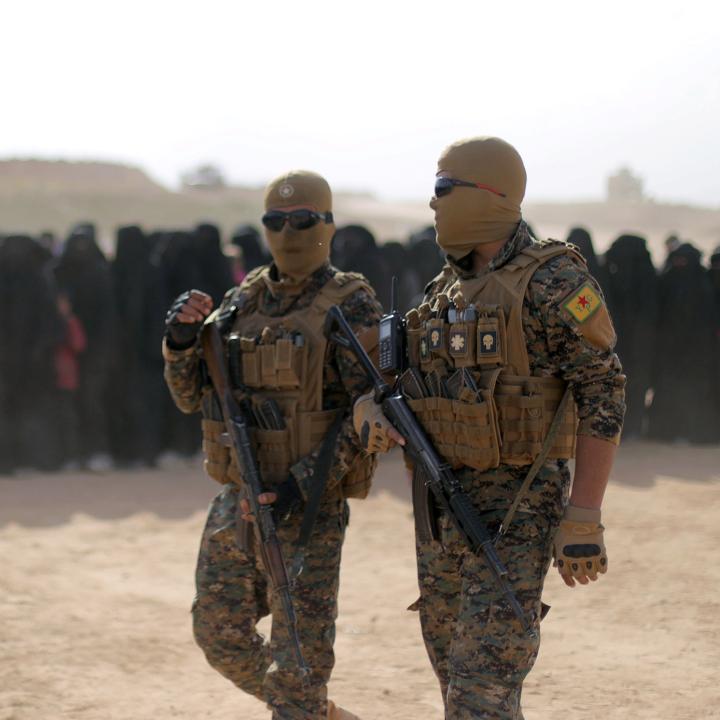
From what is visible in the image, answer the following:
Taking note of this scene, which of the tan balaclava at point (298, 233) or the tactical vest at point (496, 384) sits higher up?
the tan balaclava at point (298, 233)

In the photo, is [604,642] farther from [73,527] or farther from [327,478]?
[73,527]

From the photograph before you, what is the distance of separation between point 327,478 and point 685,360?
7.40 m

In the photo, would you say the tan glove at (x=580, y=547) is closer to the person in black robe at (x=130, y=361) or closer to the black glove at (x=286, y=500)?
the black glove at (x=286, y=500)

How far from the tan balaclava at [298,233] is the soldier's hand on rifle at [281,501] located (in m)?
0.76

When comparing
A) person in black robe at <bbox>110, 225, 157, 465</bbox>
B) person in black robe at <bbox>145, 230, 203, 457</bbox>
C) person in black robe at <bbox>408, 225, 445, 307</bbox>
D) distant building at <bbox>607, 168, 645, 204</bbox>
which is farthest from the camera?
distant building at <bbox>607, 168, 645, 204</bbox>

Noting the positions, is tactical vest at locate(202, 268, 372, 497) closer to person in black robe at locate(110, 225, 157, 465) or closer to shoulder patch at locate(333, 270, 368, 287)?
shoulder patch at locate(333, 270, 368, 287)

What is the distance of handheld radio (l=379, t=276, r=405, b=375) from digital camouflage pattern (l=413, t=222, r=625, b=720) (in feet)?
1.12

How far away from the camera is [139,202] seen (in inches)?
1640

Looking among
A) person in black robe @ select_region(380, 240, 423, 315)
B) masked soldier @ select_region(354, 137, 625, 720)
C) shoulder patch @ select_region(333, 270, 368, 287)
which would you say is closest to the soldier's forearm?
masked soldier @ select_region(354, 137, 625, 720)

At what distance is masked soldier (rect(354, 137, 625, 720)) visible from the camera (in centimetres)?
310

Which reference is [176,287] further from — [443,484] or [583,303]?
[583,303]

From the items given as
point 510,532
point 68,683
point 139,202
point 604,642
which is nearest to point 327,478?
point 510,532

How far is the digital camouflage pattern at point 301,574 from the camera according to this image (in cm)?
387

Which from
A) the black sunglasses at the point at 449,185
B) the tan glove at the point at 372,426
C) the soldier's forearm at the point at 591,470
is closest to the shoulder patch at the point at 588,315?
the soldier's forearm at the point at 591,470
